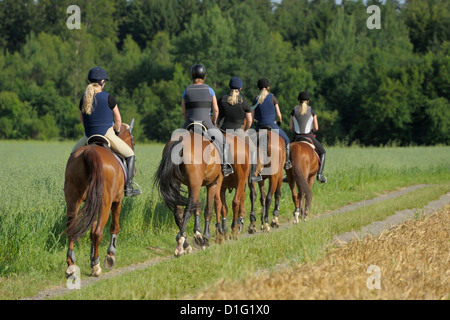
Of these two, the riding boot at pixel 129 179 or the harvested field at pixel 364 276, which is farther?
the riding boot at pixel 129 179

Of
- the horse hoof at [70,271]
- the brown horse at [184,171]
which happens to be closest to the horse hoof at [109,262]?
the horse hoof at [70,271]

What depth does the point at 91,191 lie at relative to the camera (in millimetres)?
Answer: 8594

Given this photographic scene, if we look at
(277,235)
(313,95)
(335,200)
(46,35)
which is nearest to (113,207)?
(277,235)

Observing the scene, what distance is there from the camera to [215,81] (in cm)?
6875

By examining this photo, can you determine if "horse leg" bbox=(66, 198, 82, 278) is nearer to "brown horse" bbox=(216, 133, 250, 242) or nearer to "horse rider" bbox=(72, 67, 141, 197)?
"horse rider" bbox=(72, 67, 141, 197)

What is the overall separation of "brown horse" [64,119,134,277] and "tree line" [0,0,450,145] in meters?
46.0

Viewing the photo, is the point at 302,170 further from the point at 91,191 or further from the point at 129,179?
the point at 91,191

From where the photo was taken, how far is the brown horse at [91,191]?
8.57 meters

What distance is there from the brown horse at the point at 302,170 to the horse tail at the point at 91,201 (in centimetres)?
630

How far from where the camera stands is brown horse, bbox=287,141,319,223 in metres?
14.1

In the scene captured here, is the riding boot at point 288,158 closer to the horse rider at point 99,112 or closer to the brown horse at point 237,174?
the brown horse at point 237,174

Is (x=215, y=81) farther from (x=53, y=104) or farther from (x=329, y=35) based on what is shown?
(x=329, y=35)
